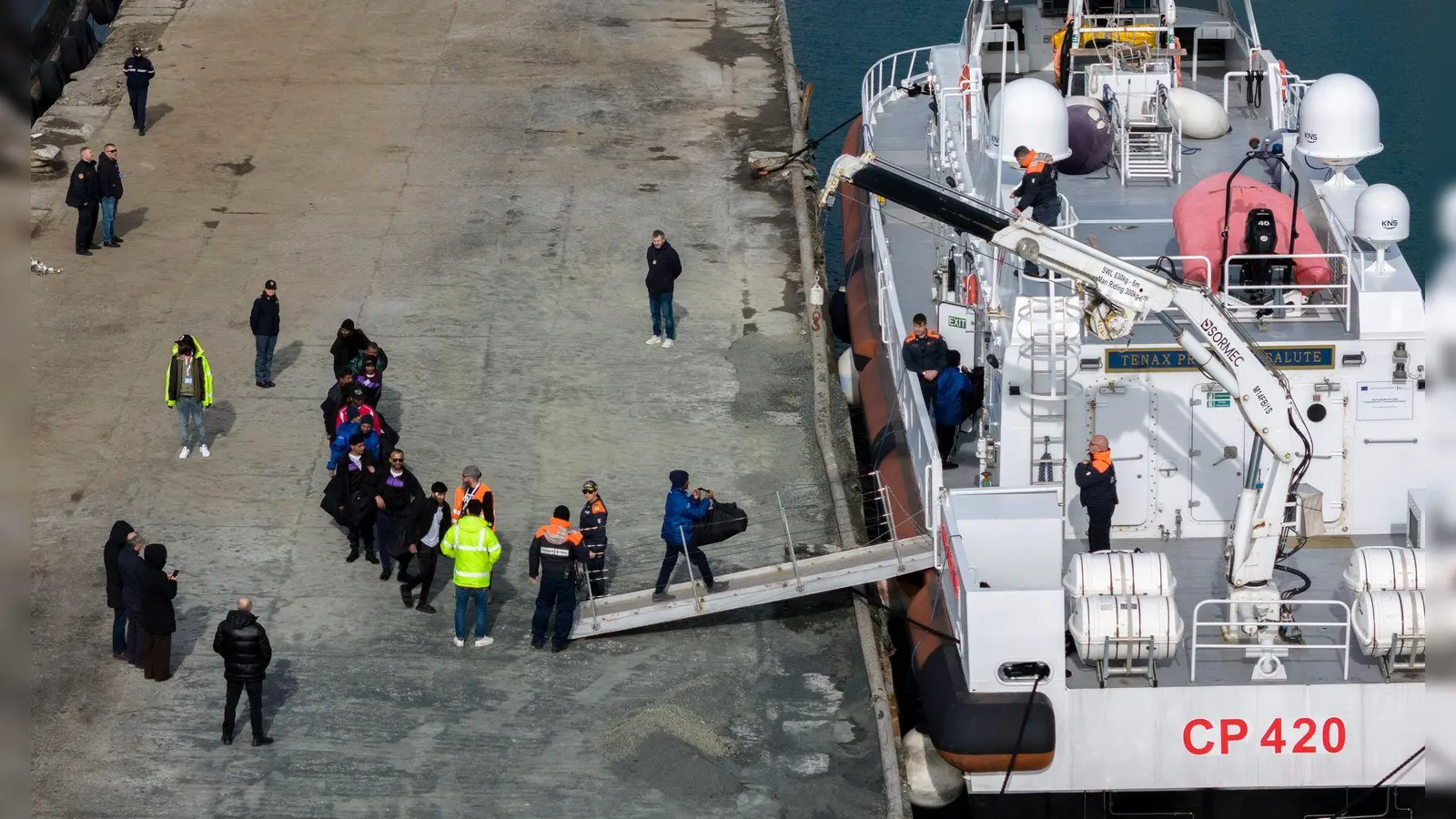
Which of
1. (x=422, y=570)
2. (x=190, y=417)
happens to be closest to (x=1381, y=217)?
(x=422, y=570)

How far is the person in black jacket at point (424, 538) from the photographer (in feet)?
53.6

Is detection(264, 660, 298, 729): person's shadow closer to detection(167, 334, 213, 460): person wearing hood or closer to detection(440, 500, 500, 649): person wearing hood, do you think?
detection(440, 500, 500, 649): person wearing hood

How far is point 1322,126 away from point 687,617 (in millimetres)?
7522

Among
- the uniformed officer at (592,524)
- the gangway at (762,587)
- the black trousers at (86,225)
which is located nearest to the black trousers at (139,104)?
the black trousers at (86,225)

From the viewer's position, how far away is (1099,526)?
15484 millimetres

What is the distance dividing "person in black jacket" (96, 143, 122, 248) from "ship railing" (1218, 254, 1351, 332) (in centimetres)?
1508

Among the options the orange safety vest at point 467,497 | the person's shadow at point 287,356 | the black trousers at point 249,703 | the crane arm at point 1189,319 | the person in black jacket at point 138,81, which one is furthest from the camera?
the person in black jacket at point 138,81

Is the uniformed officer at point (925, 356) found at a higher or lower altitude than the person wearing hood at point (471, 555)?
higher

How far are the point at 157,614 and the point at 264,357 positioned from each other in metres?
6.09

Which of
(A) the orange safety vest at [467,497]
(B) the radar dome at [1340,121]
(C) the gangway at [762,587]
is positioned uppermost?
(B) the radar dome at [1340,121]

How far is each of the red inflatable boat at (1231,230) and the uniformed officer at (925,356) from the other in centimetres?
233

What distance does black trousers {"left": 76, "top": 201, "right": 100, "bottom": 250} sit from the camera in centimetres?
2434

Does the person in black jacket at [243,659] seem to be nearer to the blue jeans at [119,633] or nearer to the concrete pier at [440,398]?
the concrete pier at [440,398]

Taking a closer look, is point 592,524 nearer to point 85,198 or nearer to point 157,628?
point 157,628
